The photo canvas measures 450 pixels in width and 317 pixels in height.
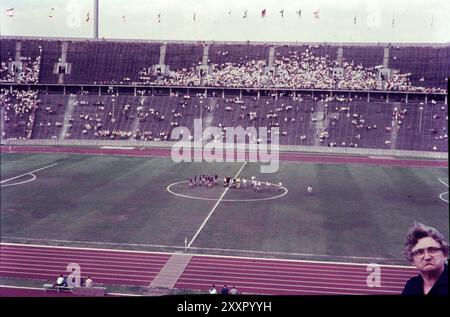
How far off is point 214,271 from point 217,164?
35.1 metres

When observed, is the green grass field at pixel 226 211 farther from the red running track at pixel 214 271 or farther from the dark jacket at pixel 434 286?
the dark jacket at pixel 434 286

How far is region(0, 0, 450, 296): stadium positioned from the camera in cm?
2586

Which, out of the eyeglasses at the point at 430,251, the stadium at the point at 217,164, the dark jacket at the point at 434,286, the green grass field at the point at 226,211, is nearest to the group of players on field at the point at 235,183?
the stadium at the point at 217,164

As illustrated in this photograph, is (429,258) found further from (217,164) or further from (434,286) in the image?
(217,164)

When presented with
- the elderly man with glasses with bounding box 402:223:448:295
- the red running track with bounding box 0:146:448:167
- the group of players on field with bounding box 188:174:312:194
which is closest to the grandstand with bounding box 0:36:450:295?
the red running track with bounding box 0:146:448:167

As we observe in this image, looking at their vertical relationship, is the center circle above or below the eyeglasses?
below

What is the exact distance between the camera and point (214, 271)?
25109 millimetres

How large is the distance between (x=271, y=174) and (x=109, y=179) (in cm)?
1748

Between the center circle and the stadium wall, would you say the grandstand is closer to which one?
the stadium wall

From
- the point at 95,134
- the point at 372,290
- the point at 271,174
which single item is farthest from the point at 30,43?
the point at 372,290

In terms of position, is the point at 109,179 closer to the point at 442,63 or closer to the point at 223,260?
the point at 223,260

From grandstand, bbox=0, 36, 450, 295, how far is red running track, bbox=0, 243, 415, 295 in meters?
0.12

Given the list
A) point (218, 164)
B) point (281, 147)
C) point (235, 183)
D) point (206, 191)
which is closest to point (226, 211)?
point (206, 191)

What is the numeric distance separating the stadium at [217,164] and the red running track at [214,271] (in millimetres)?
108
